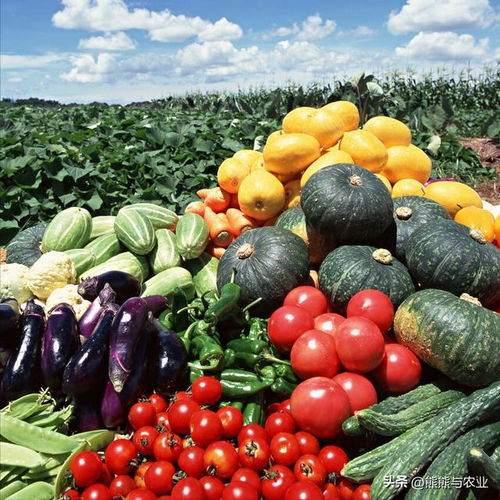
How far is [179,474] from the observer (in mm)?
2635

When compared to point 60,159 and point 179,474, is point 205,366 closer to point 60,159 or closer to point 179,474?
point 179,474

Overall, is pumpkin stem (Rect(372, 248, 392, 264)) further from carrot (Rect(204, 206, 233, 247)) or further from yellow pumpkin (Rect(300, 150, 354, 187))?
carrot (Rect(204, 206, 233, 247))

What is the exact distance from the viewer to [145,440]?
2822mm

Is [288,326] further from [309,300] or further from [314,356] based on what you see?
[309,300]

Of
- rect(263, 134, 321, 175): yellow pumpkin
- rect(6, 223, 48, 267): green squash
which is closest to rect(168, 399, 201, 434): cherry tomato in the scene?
rect(263, 134, 321, 175): yellow pumpkin

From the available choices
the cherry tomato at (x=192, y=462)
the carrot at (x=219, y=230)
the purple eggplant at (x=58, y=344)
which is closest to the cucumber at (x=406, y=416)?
the cherry tomato at (x=192, y=462)

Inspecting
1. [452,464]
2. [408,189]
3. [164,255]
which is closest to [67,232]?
[164,255]

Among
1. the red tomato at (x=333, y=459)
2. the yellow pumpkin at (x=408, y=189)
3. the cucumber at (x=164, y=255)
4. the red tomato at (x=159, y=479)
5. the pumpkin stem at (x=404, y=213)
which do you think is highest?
the yellow pumpkin at (x=408, y=189)

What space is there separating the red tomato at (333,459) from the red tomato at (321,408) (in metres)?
0.13

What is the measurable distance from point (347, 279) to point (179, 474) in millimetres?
1838

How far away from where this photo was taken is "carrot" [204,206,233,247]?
504 cm

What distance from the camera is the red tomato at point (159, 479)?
260 centimetres

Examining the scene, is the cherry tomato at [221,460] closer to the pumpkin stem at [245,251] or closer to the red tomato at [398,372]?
the red tomato at [398,372]

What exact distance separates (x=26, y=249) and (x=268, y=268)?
2.73m
